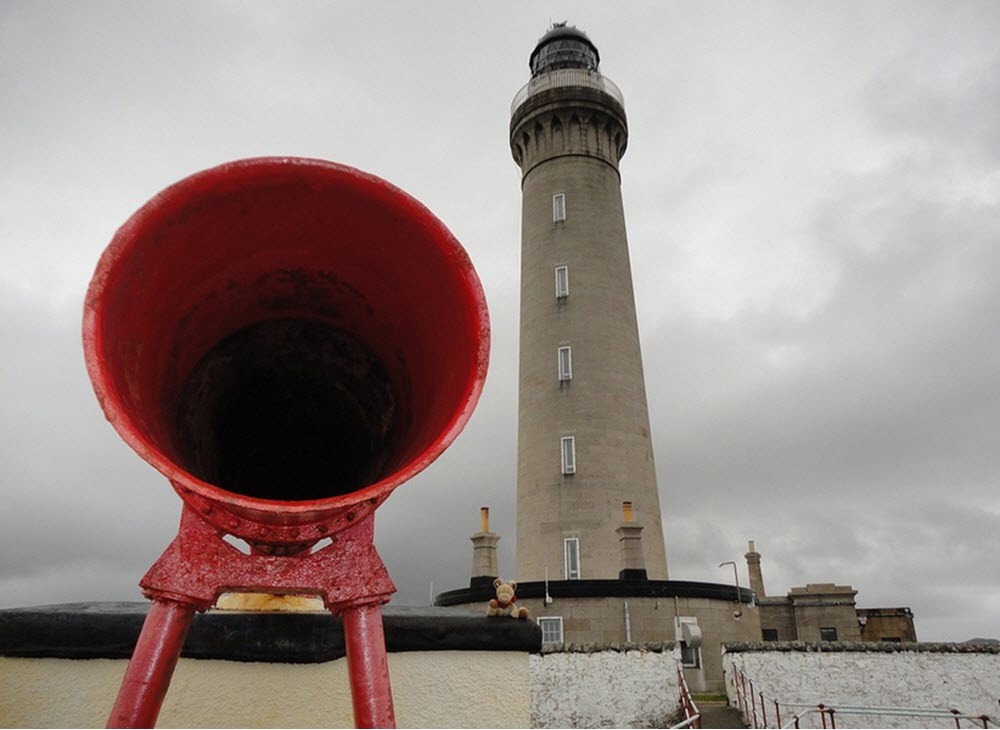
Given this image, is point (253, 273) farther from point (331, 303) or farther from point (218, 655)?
point (218, 655)

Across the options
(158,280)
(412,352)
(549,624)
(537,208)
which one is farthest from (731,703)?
(537,208)

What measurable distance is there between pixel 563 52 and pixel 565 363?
13.3 meters

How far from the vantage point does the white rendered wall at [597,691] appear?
9.41 metres

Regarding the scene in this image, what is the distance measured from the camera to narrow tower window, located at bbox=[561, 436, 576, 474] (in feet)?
59.7

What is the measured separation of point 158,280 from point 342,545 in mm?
1231

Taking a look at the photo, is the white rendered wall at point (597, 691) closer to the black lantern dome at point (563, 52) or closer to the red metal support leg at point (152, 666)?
the red metal support leg at point (152, 666)

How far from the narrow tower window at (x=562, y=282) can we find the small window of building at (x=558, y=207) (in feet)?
5.67

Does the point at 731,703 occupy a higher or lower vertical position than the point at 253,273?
lower

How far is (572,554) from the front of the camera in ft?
56.7

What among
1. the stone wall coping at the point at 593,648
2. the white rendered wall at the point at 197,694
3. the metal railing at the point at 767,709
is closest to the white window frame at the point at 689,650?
the metal railing at the point at 767,709

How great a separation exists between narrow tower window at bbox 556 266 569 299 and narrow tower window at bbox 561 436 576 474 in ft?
14.0

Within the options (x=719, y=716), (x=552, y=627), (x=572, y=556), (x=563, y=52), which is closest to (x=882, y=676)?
(x=719, y=716)

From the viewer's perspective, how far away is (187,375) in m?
3.12

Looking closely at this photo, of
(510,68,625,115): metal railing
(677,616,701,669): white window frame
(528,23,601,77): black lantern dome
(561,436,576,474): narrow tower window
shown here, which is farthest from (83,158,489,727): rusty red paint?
(528,23,601,77): black lantern dome
